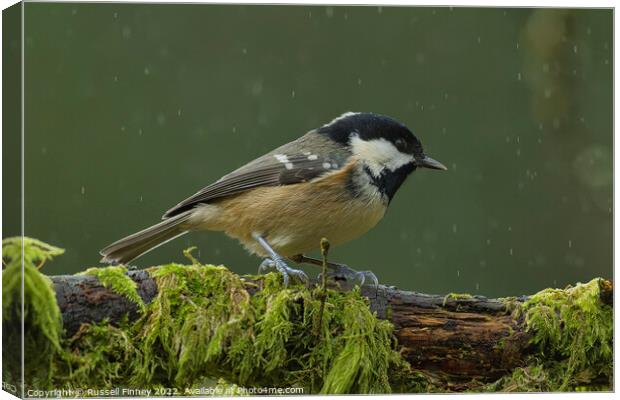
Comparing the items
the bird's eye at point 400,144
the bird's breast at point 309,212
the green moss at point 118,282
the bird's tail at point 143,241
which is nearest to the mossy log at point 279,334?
the green moss at point 118,282

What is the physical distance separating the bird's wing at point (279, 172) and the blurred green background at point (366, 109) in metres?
0.50

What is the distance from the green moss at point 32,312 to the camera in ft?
9.35

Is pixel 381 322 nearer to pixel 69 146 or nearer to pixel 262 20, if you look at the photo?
pixel 262 20

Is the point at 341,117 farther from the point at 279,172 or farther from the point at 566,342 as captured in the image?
the point at 566,342

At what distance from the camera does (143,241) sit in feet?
12.7

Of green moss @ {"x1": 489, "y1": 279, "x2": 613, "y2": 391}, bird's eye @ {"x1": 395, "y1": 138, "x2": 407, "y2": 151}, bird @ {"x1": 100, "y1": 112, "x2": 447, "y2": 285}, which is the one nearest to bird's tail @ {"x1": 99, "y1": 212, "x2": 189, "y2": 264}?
bird @ {"x1": 100, "y1": 112, "x2": 447, "y2": 285}

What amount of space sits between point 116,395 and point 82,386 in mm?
126

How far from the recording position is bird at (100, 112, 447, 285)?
3738 mm

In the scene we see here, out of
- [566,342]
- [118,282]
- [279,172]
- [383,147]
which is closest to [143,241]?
[279,172]

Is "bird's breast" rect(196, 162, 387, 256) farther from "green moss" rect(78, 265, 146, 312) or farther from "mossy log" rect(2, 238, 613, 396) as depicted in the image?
"green moss" rect(78, 265, 146, 312)

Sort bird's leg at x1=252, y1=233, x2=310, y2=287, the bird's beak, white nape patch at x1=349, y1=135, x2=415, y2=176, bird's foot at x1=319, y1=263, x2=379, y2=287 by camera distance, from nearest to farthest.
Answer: bird's leg at x1=252, y1=233, x2=310, y2=287 < bird's foot at x1=319, y1=263, x2=379, y2=287 < white nape patch at x1=349, y1=135, x2=415, y2=176 < the bird's beak

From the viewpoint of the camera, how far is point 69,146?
4.42 metres

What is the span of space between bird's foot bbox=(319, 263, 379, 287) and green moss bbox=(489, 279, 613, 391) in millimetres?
587

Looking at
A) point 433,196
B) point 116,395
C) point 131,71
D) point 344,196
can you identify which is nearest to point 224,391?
point 116,395
